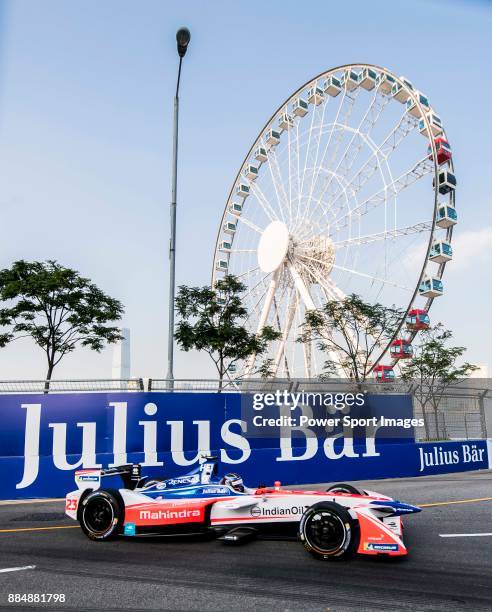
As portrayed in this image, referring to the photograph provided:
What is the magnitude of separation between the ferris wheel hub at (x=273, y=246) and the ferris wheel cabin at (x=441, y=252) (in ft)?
31.1

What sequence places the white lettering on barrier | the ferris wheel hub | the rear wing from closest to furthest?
the rear wing
the white lettering on barrier
the ferris wheel hub

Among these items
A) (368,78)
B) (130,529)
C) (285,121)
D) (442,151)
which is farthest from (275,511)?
(285,121)

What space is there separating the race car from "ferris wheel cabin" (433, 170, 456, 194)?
25.1 m

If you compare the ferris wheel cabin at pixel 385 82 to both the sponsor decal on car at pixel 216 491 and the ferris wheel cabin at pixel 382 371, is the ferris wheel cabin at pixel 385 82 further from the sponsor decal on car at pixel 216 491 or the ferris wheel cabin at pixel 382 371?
the sponsor decal on car at pixel 216 491

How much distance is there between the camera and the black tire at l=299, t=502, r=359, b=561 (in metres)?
5.66

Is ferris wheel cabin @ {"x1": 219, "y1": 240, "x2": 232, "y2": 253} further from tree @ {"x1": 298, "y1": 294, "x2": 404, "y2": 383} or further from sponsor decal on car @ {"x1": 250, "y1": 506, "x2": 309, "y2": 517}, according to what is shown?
sponsor decal on car @ {"x1": 250, "y1": 506, "x2": 309, "y2": 517}

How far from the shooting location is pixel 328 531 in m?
5.79

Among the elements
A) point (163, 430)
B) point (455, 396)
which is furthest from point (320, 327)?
point (163, 430)

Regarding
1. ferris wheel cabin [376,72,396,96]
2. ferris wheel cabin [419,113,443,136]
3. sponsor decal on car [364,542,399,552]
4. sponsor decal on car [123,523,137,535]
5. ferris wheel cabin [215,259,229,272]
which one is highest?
ferris wheel cabin [376,72,396,96]

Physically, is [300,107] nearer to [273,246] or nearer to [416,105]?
[273,246]

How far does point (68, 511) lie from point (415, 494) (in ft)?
19.2

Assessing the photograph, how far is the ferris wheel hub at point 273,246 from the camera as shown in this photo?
36.4m

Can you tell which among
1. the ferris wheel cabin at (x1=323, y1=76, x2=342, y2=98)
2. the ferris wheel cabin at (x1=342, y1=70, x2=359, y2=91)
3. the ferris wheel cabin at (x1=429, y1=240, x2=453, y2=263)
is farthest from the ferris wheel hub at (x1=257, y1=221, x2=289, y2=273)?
the ferris wheel cabin at (x1=429, y1=240, x2=453, y2=263)

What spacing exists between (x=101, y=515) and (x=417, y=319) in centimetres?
2550
